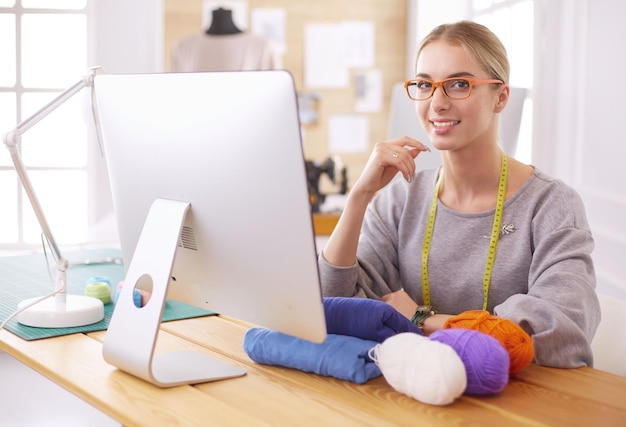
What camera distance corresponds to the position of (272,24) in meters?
4.78

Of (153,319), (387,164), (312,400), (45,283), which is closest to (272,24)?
(45,283)

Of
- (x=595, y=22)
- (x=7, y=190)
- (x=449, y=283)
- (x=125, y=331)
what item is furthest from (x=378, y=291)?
(x=7, y=190)

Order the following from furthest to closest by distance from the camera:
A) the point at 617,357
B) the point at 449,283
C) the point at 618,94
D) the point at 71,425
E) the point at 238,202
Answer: the point at 71,425
the point at 618,94
the point at 449,283
the point at 617,357
the point at 238,202

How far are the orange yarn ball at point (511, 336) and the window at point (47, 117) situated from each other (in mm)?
2877

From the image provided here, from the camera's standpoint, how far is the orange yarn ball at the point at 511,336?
Result: 1.21 metres

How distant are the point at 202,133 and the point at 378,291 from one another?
0.70 m

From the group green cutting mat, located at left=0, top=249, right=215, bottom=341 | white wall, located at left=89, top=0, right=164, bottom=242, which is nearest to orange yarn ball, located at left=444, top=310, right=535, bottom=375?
green cutting mat, located at left=0, top=249, right=215, bottom=341

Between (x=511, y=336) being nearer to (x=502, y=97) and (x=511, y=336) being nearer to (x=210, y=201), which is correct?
(x=210, y=201)

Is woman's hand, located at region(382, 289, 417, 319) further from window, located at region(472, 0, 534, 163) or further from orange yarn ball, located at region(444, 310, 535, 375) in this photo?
window, located at region(472, 0, 534, 163)

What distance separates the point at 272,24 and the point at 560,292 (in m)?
3.70

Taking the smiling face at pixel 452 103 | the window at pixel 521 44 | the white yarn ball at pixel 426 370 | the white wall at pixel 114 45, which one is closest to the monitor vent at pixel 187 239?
the white yarn ball at pixel 426 370

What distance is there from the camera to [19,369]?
3268 millimetres

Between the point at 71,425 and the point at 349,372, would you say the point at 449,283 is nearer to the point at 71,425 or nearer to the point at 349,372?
the point at 349,372

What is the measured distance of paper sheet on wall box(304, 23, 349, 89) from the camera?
4820 mm
